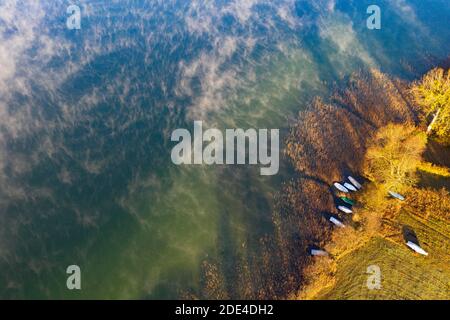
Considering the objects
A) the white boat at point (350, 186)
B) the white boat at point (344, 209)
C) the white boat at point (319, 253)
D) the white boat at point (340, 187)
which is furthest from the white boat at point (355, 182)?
the white boat at point (319, 253)

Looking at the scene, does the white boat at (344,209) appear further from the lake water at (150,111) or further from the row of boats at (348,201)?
the lake water at (150,111)

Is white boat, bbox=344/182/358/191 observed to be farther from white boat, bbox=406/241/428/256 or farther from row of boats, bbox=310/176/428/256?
white boat, bbox=406/241/428/256

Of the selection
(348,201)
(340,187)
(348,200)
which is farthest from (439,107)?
(348,201)

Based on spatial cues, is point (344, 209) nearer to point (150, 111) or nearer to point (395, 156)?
point (395, 156)

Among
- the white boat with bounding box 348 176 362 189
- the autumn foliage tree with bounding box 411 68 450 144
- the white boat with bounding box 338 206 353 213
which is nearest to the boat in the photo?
the white boat with bounding box 338 206 353 213
